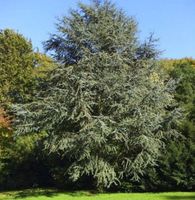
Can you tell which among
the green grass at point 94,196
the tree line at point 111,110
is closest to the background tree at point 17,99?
the tree line at point 111,110

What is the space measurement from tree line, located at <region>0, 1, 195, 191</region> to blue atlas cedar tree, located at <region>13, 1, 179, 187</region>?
0.19ft

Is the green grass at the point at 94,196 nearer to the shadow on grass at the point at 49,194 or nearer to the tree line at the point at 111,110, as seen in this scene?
the shadow on grass at the point at 49,194

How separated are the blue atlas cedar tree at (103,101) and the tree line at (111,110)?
0.06m

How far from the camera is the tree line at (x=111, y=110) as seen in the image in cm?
2756

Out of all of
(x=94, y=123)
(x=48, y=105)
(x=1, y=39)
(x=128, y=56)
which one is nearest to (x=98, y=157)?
(x=94, y=123)

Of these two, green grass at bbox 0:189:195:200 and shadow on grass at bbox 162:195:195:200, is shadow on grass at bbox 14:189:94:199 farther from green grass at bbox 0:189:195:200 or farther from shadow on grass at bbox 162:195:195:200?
shadow on grass at bbox 162:195:195:200

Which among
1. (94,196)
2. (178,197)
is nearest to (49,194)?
(94,196)

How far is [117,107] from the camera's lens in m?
27.9

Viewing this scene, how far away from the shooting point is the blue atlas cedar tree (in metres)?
27.5

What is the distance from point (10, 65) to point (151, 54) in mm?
20689

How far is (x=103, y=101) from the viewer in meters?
28.5

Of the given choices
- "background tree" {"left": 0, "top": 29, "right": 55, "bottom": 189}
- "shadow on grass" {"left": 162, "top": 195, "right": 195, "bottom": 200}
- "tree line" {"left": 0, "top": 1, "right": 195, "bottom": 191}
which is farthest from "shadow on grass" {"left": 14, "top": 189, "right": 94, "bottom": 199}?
"shadow on grass" {"left": 162, "top": 195, "right": 195, "bottom": 200}

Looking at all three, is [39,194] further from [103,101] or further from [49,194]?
[103,101]

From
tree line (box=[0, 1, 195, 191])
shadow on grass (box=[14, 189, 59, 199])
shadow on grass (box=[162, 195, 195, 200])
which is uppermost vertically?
tree line (box=[0, 1, 195, 191])
